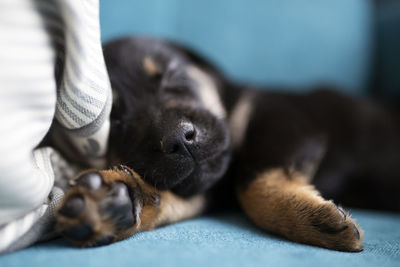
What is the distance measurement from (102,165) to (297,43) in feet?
4.20

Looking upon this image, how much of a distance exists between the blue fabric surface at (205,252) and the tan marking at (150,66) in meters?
0.48

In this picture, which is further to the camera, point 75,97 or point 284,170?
point 284,170

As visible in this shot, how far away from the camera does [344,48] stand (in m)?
1.91

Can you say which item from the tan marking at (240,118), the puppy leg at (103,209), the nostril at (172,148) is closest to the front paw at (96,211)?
the puppy leg at (103,209)

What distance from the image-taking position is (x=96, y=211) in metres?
0.67

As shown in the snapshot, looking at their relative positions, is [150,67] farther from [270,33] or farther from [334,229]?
[270,33]

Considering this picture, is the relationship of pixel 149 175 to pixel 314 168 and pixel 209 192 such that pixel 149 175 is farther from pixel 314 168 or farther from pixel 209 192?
pixel 314 168

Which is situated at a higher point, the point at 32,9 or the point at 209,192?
the point at 32,9

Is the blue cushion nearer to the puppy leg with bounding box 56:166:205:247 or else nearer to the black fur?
the black fur

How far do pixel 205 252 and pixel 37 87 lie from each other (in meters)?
0.42

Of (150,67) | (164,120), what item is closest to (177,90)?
(150,67)

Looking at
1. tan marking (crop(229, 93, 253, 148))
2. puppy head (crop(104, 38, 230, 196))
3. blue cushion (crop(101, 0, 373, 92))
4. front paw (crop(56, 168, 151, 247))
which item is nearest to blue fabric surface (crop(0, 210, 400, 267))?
front paw (crop(56, 168, 151, 247))

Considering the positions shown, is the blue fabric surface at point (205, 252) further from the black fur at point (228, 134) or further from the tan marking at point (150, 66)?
the tan marking at point (150, 66)

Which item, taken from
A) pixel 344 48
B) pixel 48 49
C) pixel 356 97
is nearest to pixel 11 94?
pixel 48 49
